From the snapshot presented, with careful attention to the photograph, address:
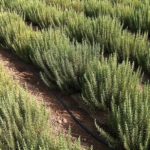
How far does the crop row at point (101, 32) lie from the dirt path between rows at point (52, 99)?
83cm

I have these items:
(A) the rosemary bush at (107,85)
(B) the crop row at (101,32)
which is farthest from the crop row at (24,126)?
(B) the crop row at (101,32)

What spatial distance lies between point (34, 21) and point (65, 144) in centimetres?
463

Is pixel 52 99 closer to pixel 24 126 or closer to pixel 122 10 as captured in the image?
pixel 24 126

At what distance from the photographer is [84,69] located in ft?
14.3

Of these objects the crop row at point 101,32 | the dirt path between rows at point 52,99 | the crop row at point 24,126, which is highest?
the crop row at point 24,126

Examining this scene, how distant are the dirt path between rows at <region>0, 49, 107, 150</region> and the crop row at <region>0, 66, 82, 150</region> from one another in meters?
0.33

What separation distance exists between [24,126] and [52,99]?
1138mm

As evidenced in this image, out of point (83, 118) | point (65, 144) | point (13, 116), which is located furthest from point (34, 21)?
point (65, 144)

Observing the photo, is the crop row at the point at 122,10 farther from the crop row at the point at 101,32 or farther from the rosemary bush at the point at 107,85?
the rosemary bush at the point at 107,85

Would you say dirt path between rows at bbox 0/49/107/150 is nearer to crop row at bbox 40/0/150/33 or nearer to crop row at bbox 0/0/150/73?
crop row at bbox 0/0/150/73

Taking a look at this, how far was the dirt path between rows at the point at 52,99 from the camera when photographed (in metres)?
3.57

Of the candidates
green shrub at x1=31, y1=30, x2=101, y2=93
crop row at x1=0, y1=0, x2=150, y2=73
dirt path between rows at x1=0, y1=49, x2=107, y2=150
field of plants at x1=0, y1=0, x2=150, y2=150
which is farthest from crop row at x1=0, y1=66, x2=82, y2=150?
crop row at x1=0, y1=0, x2=150, y2=73

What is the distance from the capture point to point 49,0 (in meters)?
7.81

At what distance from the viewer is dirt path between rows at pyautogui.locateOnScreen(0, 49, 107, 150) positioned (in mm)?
3568
